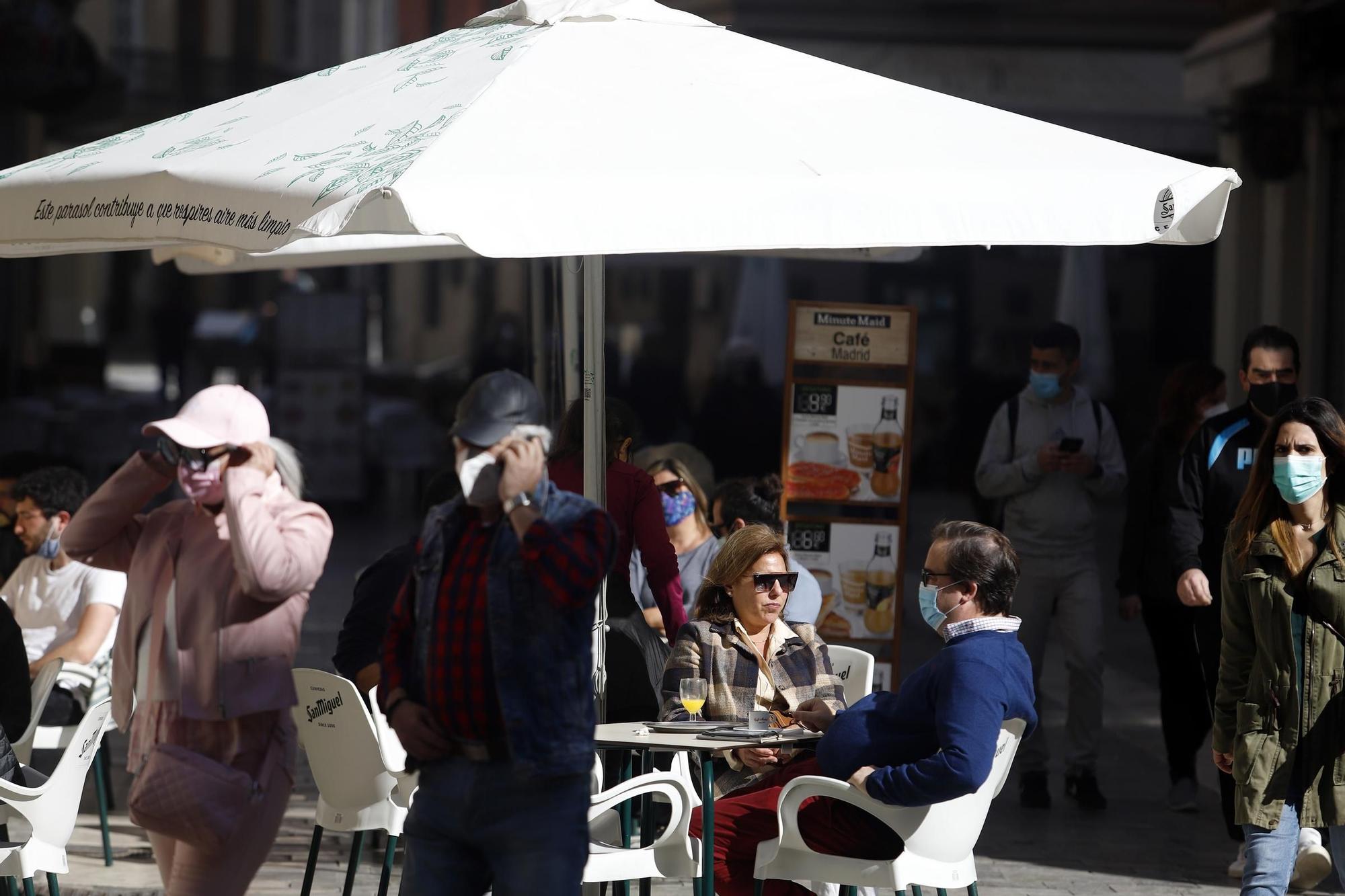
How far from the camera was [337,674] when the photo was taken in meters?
5.07

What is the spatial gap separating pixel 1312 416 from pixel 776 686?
1.68 metres

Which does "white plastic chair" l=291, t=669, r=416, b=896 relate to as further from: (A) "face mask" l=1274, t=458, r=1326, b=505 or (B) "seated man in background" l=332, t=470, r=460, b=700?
(A) "face mask" l=1274, t=458, r=1326, b=505

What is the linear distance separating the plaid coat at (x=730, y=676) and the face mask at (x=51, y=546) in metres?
2.76

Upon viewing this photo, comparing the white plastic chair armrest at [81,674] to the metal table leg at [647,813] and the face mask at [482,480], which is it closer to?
the metal table leg at [647,813]

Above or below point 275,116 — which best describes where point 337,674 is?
below

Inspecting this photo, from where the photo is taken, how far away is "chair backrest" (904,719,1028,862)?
4.49 metres

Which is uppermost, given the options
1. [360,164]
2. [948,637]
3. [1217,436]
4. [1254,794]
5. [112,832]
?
[360,164]

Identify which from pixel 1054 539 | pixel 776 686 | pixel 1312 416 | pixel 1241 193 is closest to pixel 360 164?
pixel 776 686

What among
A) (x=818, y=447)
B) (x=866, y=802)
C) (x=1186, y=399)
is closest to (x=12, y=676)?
(x=866, y=802)

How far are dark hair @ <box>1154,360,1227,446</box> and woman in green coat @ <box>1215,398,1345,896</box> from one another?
2.30 meters

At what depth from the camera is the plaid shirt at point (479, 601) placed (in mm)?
3381

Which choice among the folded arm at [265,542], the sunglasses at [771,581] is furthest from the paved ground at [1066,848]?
the folded arm at [265,542]

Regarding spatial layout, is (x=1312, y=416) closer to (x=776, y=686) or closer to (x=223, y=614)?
(x=776, y=686)

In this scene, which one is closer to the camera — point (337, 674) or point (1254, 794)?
point (1254, 794)
